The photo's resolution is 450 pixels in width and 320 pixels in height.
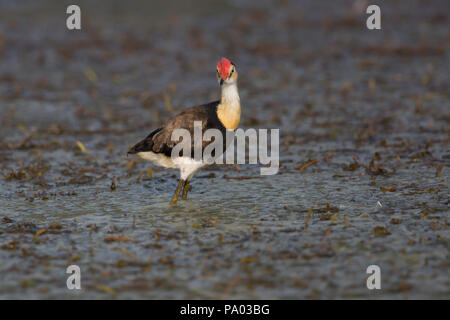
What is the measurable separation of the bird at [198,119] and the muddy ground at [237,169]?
0.61 metres

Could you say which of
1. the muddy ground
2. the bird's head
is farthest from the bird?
the muddy ground

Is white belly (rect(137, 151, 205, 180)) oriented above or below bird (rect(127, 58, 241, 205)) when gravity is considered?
below

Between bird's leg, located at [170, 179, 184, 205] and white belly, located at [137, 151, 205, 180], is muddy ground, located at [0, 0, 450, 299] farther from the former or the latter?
white belly, located at [137, 151, 205, 180]

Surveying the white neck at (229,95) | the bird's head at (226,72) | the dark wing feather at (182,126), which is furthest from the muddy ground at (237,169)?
the bird's head at (226,72)

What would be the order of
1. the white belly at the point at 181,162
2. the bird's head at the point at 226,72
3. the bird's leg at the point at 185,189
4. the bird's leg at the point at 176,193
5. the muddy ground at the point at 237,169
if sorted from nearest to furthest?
the muddy ground at the point at 237,169 → the bird's head at the point at 226,72 → the white belly at the point at 181,162 → the bird's leg at the point at 176,193 → the bird's leg at the point at 185,189

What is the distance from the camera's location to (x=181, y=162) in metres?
9.27

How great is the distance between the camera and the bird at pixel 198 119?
356 inches

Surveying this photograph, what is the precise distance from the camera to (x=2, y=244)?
802 cm

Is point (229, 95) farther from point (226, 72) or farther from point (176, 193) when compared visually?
point (176, 193)

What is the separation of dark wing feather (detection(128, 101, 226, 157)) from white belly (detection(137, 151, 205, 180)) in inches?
2.9

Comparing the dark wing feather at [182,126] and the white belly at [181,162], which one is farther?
the white belly at [181,162]

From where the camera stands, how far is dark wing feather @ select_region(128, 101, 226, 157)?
9078mm

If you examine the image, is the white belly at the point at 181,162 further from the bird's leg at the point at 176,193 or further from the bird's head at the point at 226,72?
the bird's head at the point at 226,72

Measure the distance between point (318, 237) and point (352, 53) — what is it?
528 inches
